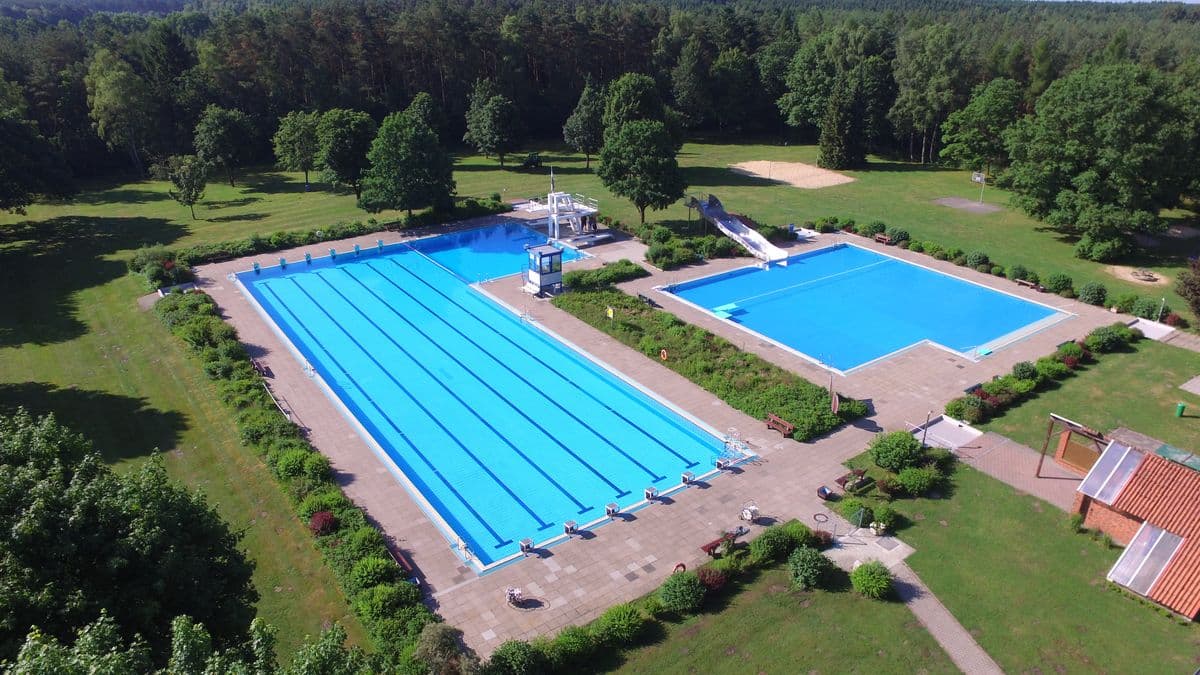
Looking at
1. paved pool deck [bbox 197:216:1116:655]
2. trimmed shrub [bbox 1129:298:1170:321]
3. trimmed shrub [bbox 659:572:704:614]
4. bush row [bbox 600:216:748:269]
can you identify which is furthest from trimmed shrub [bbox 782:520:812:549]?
trimmed shrub [bbox 1129:298:1170:321]

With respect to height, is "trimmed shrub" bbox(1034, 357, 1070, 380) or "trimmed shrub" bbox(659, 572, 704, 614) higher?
"trimmed shrub" bbox(1034, 357, 1070, 380)

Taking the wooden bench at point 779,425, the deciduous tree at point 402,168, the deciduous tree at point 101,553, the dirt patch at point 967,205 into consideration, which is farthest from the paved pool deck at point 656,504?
the dirt patch at point 967,205

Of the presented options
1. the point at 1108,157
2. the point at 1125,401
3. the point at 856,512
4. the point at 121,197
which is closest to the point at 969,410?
the point at 1125,401

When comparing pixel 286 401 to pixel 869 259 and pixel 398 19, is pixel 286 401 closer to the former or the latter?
pixel 869 259

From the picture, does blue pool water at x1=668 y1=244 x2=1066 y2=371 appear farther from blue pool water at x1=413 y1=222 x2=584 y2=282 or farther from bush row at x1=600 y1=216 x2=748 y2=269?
blue pool water at x1=413 y1=222 x2=584 y2=282

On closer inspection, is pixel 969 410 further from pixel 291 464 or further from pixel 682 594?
pixel 291 464

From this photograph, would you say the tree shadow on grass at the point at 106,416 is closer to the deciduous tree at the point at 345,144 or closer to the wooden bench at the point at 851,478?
the wooden bench at the point at 851,478

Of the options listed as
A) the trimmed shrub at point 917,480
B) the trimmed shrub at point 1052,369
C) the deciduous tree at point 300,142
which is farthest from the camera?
the deciduous tree at point 300,142
